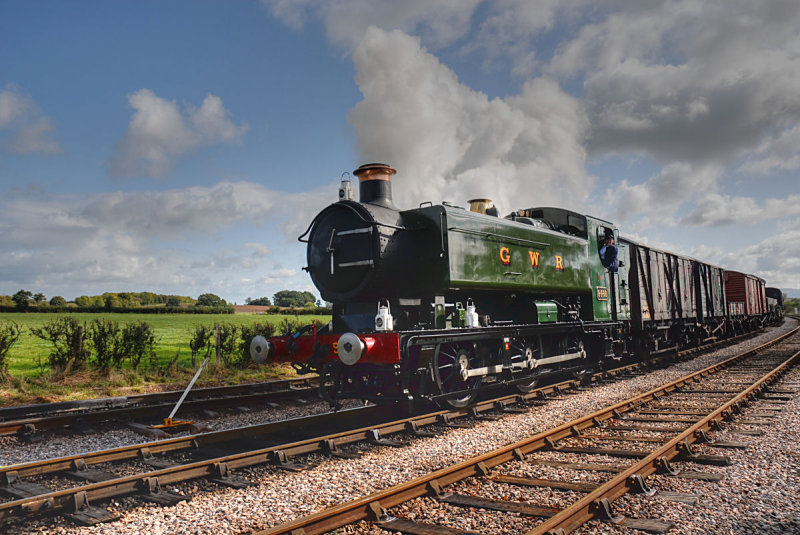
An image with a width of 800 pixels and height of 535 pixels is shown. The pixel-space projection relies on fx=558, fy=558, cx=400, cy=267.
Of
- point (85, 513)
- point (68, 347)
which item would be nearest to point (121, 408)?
point (85, 513)

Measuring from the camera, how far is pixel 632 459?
584cm

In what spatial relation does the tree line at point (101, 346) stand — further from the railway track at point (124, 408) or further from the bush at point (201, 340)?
the railway track at point (124, 408)

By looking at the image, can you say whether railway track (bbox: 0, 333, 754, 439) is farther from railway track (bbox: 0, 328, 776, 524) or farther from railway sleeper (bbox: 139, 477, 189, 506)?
railway sleeper (bbox: 139, 477, 189, 506)

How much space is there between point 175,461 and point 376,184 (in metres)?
4.76

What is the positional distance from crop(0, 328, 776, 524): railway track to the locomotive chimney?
317cm

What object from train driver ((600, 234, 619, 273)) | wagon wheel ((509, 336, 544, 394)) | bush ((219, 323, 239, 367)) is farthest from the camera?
bush ((219, 323, 239, 367))

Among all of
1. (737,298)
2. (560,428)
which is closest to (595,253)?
(560,428)

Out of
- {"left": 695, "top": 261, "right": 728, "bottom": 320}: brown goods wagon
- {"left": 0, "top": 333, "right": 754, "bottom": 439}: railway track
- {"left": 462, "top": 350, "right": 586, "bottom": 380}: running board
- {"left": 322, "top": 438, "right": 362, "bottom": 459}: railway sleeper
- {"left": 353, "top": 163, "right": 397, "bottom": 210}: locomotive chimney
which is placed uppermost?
{"left": 353, "top": 163, "right": 397, "bottom": 210}: locomotive chimney

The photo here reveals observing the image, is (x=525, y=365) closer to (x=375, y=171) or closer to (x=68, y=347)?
(x=375, y=171)

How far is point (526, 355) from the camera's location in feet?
31.2

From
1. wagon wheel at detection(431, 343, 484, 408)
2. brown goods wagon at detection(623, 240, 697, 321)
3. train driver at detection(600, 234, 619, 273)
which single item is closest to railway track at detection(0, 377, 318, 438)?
wagon wheel at detection(431, 343, 484, 408)

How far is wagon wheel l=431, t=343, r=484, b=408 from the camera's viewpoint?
25.7 ft

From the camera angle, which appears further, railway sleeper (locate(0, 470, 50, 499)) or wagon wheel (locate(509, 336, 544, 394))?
wagon wheel (locate(509, 336, 544, 394))

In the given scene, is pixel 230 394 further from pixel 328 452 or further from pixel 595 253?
pixel 595 253
